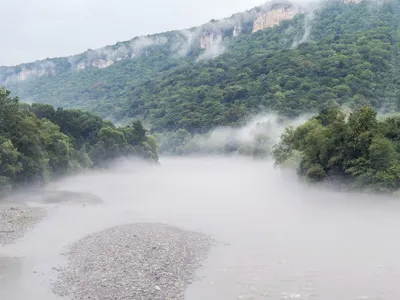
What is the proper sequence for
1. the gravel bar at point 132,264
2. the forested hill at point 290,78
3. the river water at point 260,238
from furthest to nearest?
the forested hill at point 290,78
the river water at point 260,238
the gravel bar at point 132,264

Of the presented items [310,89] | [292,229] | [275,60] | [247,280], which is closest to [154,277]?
[247,280]

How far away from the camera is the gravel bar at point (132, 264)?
1800cm

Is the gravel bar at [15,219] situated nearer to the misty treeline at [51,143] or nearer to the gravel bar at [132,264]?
the gravel bar at [132,264]

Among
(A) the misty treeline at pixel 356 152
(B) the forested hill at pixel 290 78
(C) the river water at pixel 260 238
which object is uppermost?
(B) the forested hill at pixel 290 78

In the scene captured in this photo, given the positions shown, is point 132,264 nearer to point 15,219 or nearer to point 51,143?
point 15,219

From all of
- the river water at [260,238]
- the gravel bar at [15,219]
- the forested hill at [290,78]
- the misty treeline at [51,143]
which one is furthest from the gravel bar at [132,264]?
the forested hill at [290,78]

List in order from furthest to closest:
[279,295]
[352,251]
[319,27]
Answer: [319,27] → [352,251] → [279,295]

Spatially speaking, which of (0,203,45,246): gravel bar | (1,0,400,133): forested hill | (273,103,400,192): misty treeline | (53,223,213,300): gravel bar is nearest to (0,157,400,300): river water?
(53,223,213,300): gravel bar

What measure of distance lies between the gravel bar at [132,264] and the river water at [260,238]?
82cm

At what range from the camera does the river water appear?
18.9 meters

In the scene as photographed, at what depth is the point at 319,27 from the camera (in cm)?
18175

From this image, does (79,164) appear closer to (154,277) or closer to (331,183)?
(331,183)

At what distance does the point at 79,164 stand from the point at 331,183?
44.0 m

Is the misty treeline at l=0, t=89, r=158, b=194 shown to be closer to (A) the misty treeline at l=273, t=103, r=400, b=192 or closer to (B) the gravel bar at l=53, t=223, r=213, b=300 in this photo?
(B) the gravel bar at l=53, t=223, r=213, b=300
